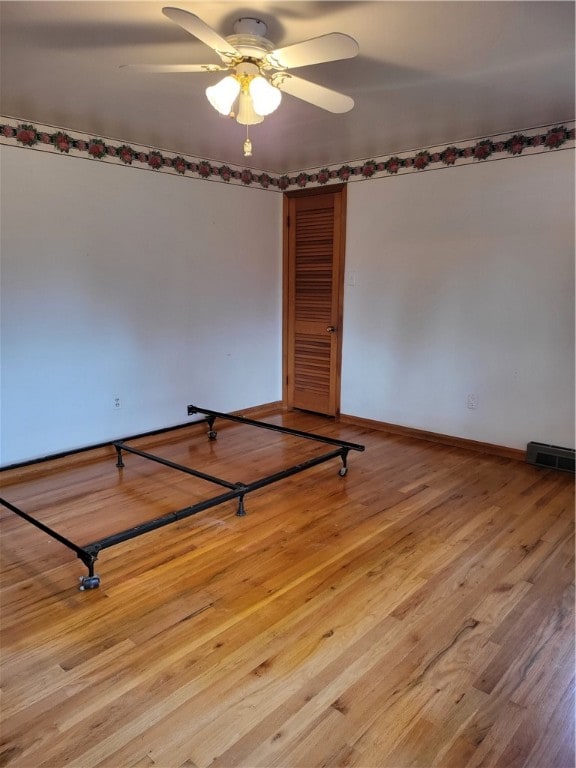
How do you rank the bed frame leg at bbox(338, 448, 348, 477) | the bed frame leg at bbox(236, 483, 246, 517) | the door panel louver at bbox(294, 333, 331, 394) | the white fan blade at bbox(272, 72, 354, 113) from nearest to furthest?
the white fan blade at bbox(272, 72, 354, 113) < the bed frame leg at bbox(236, 483, 246, 517) < the bed frame leg at bbox(338, 448, 348, 477) < the door panel louver at bbox(294, 333, 331, 394)

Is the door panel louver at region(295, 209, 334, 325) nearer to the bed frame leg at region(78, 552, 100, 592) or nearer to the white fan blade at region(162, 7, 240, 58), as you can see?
the white fan blade at region(162, 7, 240, 58)

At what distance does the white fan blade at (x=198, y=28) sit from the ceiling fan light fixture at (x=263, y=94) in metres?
0.15

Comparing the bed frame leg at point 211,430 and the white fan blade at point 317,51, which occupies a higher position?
the white fan blade at point 317,51

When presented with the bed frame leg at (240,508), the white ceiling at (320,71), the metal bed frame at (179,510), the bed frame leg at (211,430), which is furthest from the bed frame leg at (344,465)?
the white ceiling at (320,71)

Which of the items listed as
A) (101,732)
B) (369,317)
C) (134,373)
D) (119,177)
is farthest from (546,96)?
(101,732)

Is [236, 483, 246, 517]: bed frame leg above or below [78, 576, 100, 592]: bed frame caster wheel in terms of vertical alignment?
above

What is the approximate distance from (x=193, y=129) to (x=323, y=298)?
81.5 inches

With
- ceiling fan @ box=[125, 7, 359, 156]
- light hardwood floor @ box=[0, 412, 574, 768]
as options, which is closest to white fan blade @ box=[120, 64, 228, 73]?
ceiling fan @ box=[125, 7, 359, 156]

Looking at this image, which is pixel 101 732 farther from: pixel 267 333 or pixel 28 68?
pixel 267 333

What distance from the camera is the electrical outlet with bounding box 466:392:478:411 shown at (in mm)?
4141

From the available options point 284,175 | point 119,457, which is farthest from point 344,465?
point 284,175

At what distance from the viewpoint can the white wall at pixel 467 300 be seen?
365cm

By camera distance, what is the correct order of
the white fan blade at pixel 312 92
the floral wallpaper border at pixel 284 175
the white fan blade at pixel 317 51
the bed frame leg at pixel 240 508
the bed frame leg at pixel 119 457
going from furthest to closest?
the bed frame leg at pixel 119 457
the floral wallpaper border at pixel 284 175
the bed frame leg at pixel 240 508
the white fan blade at pixel 312 92
the white fan blade at pixel 317 51

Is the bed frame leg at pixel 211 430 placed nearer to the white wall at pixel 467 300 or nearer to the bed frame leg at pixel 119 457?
the bed frame leg at pixel 119 457
